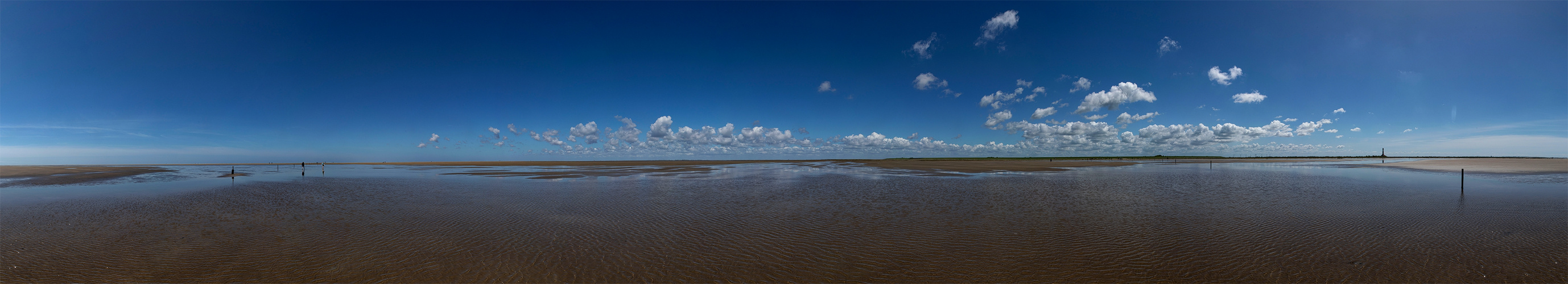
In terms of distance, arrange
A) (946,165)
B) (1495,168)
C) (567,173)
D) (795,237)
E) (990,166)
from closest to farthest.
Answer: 1. (795,237)
2. (567,173)
3. (1495,168)
4. (990,166)
5. (946,165)

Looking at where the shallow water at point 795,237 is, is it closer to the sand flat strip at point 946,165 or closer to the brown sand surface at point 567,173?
the brown sand surface at point 567,173

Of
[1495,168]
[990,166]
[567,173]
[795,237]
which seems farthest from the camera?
[990,166]

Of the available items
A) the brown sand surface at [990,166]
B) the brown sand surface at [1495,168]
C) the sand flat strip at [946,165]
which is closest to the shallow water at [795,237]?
the sand flat strip at [946,165]

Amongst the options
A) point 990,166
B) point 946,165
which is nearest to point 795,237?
point 990,166

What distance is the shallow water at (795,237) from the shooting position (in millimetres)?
7402

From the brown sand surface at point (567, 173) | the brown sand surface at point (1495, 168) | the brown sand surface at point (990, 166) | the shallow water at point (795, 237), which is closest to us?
the shallow water at point (795, 237)

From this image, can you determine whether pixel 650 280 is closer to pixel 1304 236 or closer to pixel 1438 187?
pixel 1304 236

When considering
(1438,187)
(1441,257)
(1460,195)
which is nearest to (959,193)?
(1441,257)

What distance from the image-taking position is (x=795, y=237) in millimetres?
10172

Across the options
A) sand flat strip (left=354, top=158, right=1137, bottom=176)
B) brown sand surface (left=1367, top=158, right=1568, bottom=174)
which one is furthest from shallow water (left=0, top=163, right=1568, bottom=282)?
brown sand surface (left=1367, top=158, right=1568, bottom=174)

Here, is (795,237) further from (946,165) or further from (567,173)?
(946,165)

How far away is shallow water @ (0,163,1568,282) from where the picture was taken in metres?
7.40

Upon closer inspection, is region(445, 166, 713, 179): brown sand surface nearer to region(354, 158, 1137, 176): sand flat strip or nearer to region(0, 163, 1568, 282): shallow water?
region(354, 158, 1137, 176): sand flat strip

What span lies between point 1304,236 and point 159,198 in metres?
35.7
